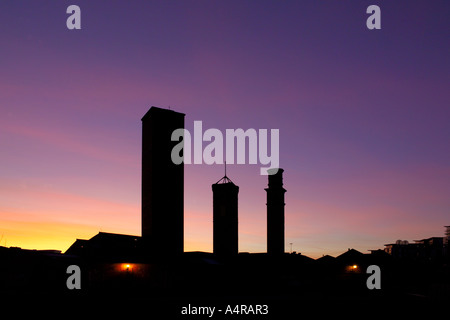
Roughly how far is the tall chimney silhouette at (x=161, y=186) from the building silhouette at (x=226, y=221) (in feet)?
12.7

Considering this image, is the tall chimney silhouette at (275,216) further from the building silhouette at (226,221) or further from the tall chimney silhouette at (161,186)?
the tall chimney silhouette at (161,186)

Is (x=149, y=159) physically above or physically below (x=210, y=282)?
above

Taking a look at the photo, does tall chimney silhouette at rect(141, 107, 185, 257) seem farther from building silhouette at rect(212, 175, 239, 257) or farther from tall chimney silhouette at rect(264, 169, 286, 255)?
tall chimney silhouette at rect(264, 169, 286, 255)

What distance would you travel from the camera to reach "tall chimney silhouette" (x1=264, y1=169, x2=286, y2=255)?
115 ft

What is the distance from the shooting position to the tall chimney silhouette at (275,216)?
3506 centimetres

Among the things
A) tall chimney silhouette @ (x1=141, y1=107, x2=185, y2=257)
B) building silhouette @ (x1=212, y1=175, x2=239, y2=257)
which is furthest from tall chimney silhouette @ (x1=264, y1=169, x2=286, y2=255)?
tall chimney silhouette @ (x1=141, y1=107, x2=185, y2=257)

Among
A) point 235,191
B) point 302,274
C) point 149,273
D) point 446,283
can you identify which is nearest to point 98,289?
point 149,273

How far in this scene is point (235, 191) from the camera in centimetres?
3450

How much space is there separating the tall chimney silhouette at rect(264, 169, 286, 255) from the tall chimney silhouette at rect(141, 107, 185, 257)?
7.84 m
